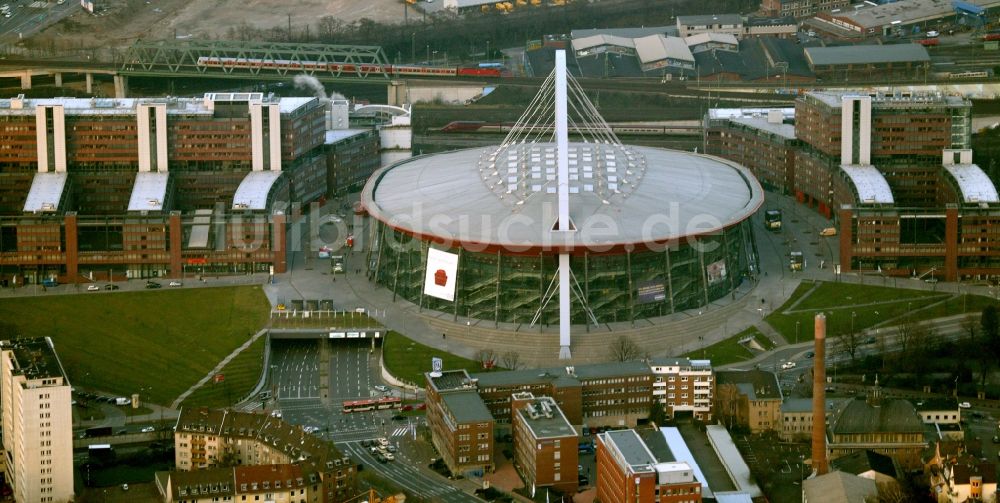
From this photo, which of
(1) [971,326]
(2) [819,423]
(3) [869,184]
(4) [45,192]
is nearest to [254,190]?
(4) [45,192]

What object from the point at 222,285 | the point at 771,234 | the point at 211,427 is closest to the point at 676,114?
the point at 771,234

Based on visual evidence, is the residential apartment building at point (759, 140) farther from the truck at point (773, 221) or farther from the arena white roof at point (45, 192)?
the arena white roof at point (45, 192)

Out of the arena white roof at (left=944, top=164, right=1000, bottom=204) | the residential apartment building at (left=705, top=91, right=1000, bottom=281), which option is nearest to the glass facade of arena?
the residential apartment building at (left=705, top=91, right=1000, bottom=281)

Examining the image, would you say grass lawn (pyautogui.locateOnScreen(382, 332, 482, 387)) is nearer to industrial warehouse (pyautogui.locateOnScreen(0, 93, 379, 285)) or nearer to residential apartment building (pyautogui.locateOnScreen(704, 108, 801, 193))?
industrial warehouse (pyautogui.locateOnScreen(0, 93, 379, 285))

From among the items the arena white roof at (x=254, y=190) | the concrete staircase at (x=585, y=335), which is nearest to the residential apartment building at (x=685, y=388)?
the concrete staircase at (x=585, y=335)

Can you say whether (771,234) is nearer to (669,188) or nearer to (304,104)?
(669,188)

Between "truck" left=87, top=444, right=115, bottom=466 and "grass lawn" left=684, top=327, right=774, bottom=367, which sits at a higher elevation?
"grass lawn" left=684, top=327, right=774, bottom=367

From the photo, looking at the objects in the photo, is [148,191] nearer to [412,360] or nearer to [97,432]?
[412,360]
